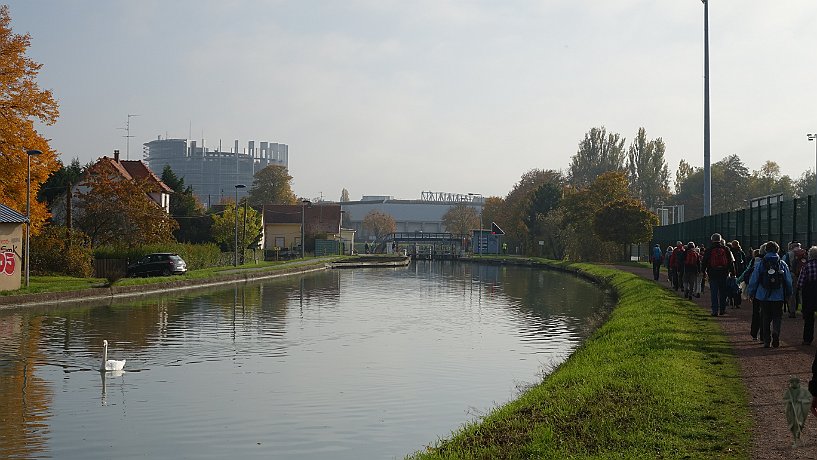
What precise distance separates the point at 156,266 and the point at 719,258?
35.0 metres

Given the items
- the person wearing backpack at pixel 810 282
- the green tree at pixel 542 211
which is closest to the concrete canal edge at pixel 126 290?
the person wearing backpack at pixel 810 282

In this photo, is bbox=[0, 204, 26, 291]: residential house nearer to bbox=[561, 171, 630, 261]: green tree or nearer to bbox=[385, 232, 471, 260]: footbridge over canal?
bbox=[561, 171, 630, 261]: green tree

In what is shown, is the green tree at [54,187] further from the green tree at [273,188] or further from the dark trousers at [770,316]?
the green tree at [273,188]

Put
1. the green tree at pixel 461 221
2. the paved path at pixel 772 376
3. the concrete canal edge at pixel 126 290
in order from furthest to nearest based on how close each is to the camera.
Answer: the green tree at pixel 461 221 → the concrete canal edge at pixel 126 290 → the paved path at pixel 772 376

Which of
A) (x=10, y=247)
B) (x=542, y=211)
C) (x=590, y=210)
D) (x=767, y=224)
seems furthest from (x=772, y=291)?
(x=542, y=211)

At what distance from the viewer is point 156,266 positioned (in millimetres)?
51031

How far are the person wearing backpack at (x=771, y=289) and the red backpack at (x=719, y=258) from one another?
5.07 m

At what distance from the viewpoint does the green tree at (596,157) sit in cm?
12912

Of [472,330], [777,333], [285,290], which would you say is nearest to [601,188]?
[285,290]

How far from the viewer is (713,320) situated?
22.8 meters

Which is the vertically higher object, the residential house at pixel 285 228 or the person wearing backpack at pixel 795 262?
the residential house at pixel 285 228

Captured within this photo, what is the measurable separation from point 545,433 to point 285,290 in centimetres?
3719

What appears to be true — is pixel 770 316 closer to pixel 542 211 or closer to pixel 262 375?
pixel 262 375

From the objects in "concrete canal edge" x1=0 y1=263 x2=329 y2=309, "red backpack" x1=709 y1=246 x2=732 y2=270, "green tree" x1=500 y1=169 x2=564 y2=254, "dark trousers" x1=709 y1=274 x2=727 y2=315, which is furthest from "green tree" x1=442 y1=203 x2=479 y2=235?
"red backpack" x1=709 y1=246 x2=732 y2=270
